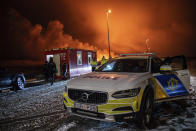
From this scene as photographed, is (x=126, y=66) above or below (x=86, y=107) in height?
above

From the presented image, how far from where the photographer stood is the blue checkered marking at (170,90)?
438 cm

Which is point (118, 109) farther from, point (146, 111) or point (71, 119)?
point (71, 119)

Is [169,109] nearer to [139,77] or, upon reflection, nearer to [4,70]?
[139,77]

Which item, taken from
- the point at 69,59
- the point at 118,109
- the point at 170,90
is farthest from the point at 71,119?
the point at 69,59

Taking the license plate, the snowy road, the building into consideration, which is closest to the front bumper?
the license plate

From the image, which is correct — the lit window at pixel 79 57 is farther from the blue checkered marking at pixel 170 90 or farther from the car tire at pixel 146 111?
the car tire at pixel 146 111

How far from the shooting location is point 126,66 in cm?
488

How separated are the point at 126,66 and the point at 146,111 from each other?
1.62m

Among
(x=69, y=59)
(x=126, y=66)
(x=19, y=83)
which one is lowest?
(x=19, y=83)

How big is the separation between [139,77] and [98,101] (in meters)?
1.11

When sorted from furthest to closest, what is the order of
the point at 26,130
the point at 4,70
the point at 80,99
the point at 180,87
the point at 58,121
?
the point at 4,70 → the point at 180,87 → the point at 58,121 → the point at 26,130 → the point at 80,99

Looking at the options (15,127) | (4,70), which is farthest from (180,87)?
(4,70)

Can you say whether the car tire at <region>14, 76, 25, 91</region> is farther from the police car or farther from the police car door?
the police car door

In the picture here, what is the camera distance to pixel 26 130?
12.4 feet
